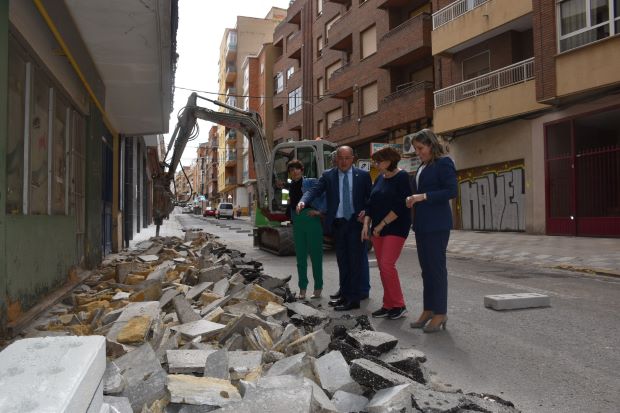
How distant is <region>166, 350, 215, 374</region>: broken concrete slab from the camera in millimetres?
3061

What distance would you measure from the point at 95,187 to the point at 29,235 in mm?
3869

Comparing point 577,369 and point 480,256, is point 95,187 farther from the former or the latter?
point 480,256

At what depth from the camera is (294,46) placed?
136ft

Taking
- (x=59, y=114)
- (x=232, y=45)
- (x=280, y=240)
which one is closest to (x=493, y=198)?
(x=280, y=240)

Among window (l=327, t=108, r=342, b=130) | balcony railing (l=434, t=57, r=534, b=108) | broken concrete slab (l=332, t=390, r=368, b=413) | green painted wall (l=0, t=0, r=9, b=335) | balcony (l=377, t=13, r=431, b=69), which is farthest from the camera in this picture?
window (l=327, t=108, r=342, b=130)

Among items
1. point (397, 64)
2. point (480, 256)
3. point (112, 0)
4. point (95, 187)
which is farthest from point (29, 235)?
point (397, 64)

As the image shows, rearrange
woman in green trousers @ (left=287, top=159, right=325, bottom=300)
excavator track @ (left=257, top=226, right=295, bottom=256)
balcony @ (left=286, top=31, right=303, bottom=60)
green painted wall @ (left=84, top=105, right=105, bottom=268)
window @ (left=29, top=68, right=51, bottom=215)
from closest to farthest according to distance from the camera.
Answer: window @ (left=29, top=68, right=51, bottom=215), woman in green trousers @ (left=287, top=159, right=325, bottom=300), green painted wall @ (left=84, top=105, right=105, bottom=268), excavator track @ (left=257, top=226, right=295, bottom=256), balcony @ (left=286, top=31, right=303, bottom=60)

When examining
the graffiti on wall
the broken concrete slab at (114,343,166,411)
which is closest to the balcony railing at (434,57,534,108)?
the graffiti on wall

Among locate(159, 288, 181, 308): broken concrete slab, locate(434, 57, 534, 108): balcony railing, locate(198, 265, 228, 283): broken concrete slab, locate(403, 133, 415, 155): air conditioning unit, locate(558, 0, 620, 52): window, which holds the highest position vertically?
locate(558, 0, 620, 52): window

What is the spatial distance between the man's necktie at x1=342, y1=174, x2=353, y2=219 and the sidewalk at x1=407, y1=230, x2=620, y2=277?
5629 millimetres

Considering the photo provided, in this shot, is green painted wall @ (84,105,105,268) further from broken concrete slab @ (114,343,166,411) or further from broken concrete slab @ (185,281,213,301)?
broken concrete slab @ (114,343,166,411)

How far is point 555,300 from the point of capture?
6.17 metres

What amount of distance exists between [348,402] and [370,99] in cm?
2544

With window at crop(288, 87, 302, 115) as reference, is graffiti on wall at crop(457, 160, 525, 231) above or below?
below
